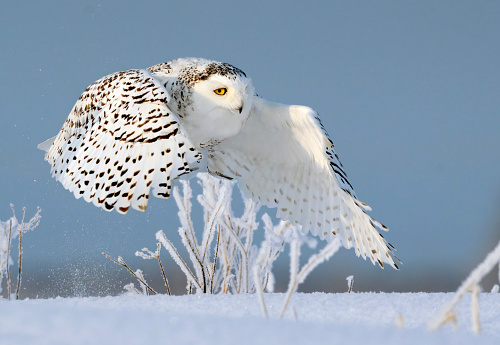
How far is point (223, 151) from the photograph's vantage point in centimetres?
395

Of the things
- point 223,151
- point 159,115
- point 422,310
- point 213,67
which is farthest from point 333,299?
point 223,151

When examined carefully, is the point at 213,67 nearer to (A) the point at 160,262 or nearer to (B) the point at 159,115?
(B) the point at 159,115

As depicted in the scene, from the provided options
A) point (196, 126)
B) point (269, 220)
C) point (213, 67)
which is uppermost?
point (213, 67)

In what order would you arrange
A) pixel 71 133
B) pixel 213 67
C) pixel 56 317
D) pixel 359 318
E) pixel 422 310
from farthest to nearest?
pixel 71 133
pixel 213 67
pixel 422 310
pixel 359 318
pixel 56 317

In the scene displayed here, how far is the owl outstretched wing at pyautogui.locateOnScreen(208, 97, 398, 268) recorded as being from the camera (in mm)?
3527

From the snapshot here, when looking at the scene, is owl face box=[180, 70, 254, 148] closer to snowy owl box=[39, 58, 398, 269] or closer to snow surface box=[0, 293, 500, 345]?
snowy owl box=[39, 58, 398, 269]

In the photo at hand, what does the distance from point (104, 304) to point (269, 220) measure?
1.84 meters

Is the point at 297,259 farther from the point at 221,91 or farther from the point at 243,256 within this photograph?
the point at 243,256

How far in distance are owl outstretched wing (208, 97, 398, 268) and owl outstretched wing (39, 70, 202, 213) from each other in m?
0.94

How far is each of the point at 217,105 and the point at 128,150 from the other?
2.39 ft

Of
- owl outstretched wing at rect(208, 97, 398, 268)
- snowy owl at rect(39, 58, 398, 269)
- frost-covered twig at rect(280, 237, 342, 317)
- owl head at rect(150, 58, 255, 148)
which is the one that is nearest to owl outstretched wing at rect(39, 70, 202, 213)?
snowy owl at rect(39, 58, 398, 269)

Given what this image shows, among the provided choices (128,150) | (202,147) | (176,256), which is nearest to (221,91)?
(202,147)

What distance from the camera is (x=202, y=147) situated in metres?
3.66

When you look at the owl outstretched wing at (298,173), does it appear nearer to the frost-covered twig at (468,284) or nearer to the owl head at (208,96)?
the owl head at (208,96)
